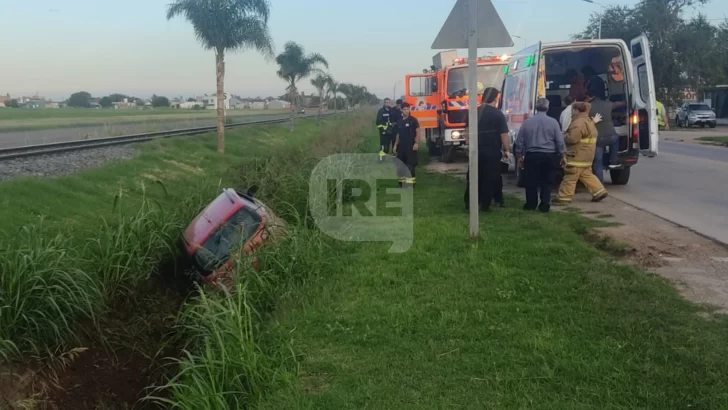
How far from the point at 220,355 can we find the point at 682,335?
304cm

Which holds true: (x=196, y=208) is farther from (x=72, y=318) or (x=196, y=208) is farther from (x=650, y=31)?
(x=650, y=31)

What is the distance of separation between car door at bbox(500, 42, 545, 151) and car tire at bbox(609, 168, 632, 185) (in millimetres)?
2054

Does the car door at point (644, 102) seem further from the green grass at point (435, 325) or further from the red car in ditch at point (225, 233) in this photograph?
the red car in ditch at point (225, 233)

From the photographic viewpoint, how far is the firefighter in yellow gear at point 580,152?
390 inches

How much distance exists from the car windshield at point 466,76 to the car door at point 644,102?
6002 millimetres

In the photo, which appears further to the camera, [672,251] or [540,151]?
[540,151]

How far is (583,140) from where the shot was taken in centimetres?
992

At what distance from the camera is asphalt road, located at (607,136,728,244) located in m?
8.62

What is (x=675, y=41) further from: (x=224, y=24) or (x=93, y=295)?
(x=93, y=295)

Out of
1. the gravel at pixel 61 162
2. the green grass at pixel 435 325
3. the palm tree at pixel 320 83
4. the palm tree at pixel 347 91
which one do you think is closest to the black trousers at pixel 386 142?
the gravel at pixel 61 162

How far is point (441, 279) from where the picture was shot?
602cm

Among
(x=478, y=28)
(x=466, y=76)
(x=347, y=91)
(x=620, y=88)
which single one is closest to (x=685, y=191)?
(x=620, y=88)

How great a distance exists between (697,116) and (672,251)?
3807 cm

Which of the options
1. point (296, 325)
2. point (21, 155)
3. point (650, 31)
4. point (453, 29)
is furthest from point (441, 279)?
point (650, 31)
